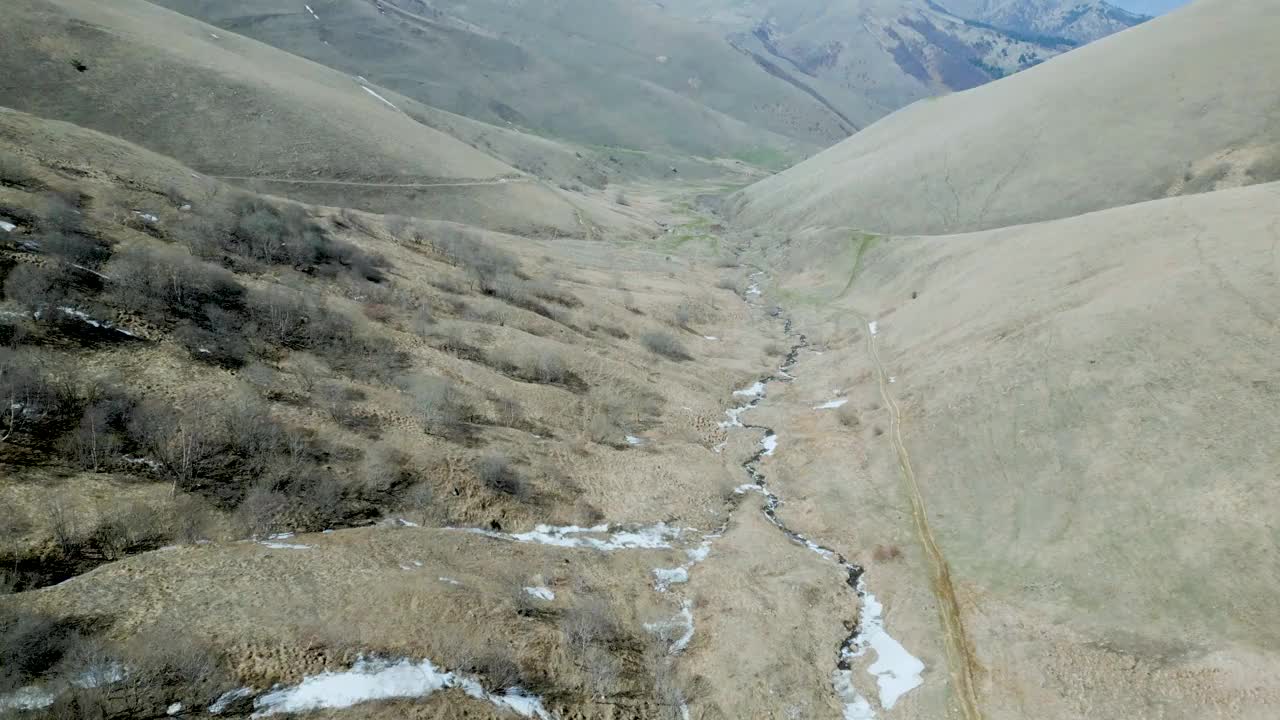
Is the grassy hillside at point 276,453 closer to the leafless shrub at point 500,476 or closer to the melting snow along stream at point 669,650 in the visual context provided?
the leafless shrub at point 500,476

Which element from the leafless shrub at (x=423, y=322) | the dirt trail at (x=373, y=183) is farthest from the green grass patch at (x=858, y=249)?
the dirt trail at (x=373, y=183)

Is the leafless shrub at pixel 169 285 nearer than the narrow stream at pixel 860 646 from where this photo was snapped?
No

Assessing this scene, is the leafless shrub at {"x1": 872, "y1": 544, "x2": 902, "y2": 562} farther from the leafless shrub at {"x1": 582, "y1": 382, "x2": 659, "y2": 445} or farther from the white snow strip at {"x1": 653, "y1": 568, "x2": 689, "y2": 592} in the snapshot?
the leafless shrub at {"x1": 582, "y1": 382, "x2": 659, "y2": 445}

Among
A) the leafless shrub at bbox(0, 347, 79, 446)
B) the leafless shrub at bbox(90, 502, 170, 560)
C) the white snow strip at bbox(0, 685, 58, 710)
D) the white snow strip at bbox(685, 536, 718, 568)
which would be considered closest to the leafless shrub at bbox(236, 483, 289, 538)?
the leafless shrub at bbox(90, 502, 170, 560)

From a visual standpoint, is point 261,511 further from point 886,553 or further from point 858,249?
point 858,249

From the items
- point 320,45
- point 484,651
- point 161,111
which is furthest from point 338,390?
point 320,45

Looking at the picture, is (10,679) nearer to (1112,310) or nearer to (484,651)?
(484,651)

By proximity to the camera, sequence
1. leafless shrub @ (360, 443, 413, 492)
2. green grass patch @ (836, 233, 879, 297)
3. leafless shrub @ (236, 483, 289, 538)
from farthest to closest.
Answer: green grass patch @ (836, 233, 879, 297), leafless shrub @ (360, 443, 413, 492), leafless shrub @ (236, 483, 289, 538)
